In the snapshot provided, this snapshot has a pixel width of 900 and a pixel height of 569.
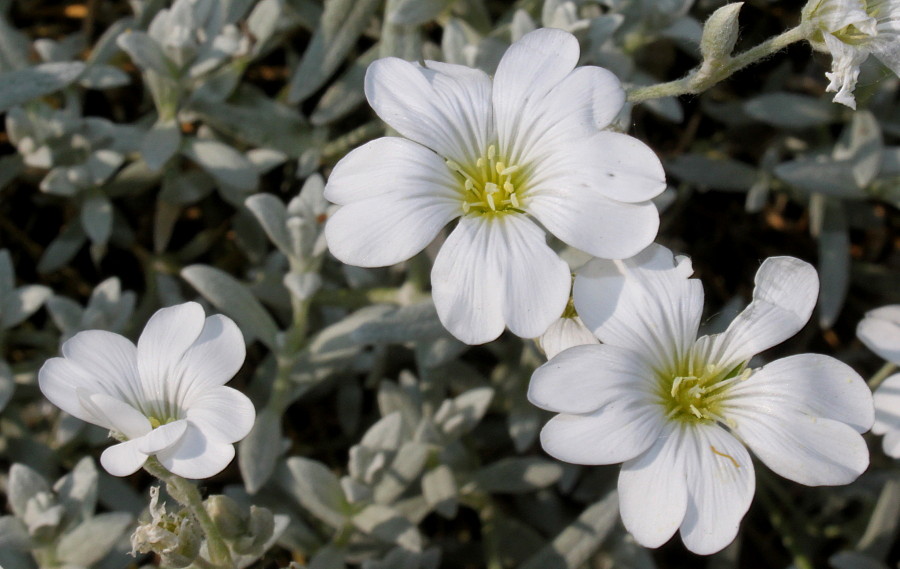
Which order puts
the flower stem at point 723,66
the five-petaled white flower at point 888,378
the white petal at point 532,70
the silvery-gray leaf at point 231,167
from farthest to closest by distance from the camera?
1. the silvery-gray leaf at point 231,167
2. the five-petaled white flower at point 888,378
3. the white petal at point 532,70
4. the flower stem at point 723,66

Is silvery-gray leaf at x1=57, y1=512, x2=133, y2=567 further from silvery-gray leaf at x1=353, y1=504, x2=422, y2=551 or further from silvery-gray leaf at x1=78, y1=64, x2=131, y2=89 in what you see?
silvery-gray leaf at x1=78, y1=64, x2=131, y2=89

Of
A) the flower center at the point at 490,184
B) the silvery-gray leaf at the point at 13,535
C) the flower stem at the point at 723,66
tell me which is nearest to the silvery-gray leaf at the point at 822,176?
the flower stem at the point at 723,66

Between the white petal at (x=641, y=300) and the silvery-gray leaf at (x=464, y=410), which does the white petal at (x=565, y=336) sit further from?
the silvery-gray leaf at (x=464, y=410)

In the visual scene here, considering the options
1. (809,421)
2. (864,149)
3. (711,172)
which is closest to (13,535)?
(809,421)

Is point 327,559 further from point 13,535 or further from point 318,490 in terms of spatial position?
point 13,535

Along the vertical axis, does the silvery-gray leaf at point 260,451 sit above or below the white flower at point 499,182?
below

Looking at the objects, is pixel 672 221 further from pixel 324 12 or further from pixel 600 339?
pixel 600 339

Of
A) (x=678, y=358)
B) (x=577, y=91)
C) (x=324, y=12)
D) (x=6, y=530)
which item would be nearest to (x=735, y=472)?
(x=678, y=358)
